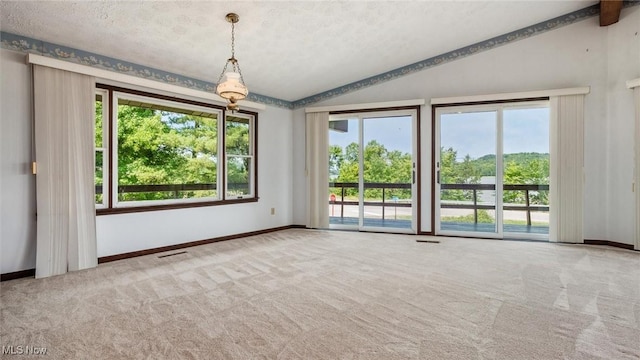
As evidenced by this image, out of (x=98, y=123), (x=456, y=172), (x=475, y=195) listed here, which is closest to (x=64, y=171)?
(x=98, y=123)

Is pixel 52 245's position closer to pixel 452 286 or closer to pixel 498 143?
pixel 452 286

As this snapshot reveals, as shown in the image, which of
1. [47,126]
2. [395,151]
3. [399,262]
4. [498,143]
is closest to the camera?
[47,126]

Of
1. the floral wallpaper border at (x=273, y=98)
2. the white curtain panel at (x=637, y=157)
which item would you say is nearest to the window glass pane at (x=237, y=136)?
the floral wallpaper border at (x=273, y=98)

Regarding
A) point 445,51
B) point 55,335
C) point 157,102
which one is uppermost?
point 445,51

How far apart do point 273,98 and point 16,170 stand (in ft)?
12.1

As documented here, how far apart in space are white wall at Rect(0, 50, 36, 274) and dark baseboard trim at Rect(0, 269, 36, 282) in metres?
0.03

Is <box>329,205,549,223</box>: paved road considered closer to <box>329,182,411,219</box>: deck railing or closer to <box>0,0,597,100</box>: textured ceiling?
<box>329,182,411,219</box>: deck railing

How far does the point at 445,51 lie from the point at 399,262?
3.55 meters

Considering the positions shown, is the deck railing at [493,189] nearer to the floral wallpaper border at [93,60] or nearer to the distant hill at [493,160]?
the distant hill at [493,160]

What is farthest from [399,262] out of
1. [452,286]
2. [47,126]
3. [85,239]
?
[47,126]

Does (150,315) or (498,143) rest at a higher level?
(498,143)

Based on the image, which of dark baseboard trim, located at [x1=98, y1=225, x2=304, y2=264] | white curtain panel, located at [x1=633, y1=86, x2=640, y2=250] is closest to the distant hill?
white curtain panel, located at [x1=633, y1=86, x2=640, y2=250]

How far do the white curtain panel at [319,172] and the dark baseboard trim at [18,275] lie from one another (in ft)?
12.7

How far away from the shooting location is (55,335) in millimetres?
1997
